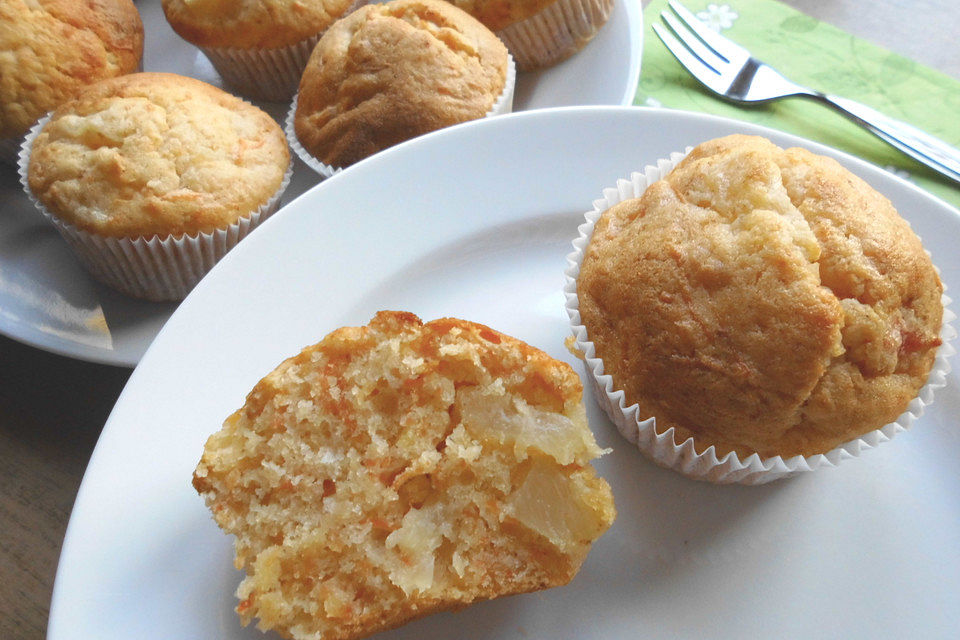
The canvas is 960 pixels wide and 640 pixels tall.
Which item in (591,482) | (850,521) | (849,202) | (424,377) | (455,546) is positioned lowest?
(850,521)

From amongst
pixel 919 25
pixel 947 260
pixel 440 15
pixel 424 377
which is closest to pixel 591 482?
pixel 424 377

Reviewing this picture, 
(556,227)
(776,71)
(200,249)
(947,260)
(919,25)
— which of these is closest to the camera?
(947,260)

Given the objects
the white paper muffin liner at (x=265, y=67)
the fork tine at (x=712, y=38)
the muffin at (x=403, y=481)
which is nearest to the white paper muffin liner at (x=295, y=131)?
the white paper muffin liner at (x=265, y=67)

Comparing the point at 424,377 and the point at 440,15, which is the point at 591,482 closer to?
the point at 424,377

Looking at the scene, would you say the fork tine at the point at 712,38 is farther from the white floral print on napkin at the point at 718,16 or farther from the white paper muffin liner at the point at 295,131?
the white paper muffin liner at the point at 295,131

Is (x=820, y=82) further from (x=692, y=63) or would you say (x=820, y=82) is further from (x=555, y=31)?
(x=555, y=31)

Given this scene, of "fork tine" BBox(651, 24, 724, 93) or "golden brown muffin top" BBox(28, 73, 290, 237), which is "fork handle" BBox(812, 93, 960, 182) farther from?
"golden brown muffin top" BBox(28, 73, 290, 237)

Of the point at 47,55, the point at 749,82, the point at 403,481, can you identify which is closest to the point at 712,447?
the point at 403,481
